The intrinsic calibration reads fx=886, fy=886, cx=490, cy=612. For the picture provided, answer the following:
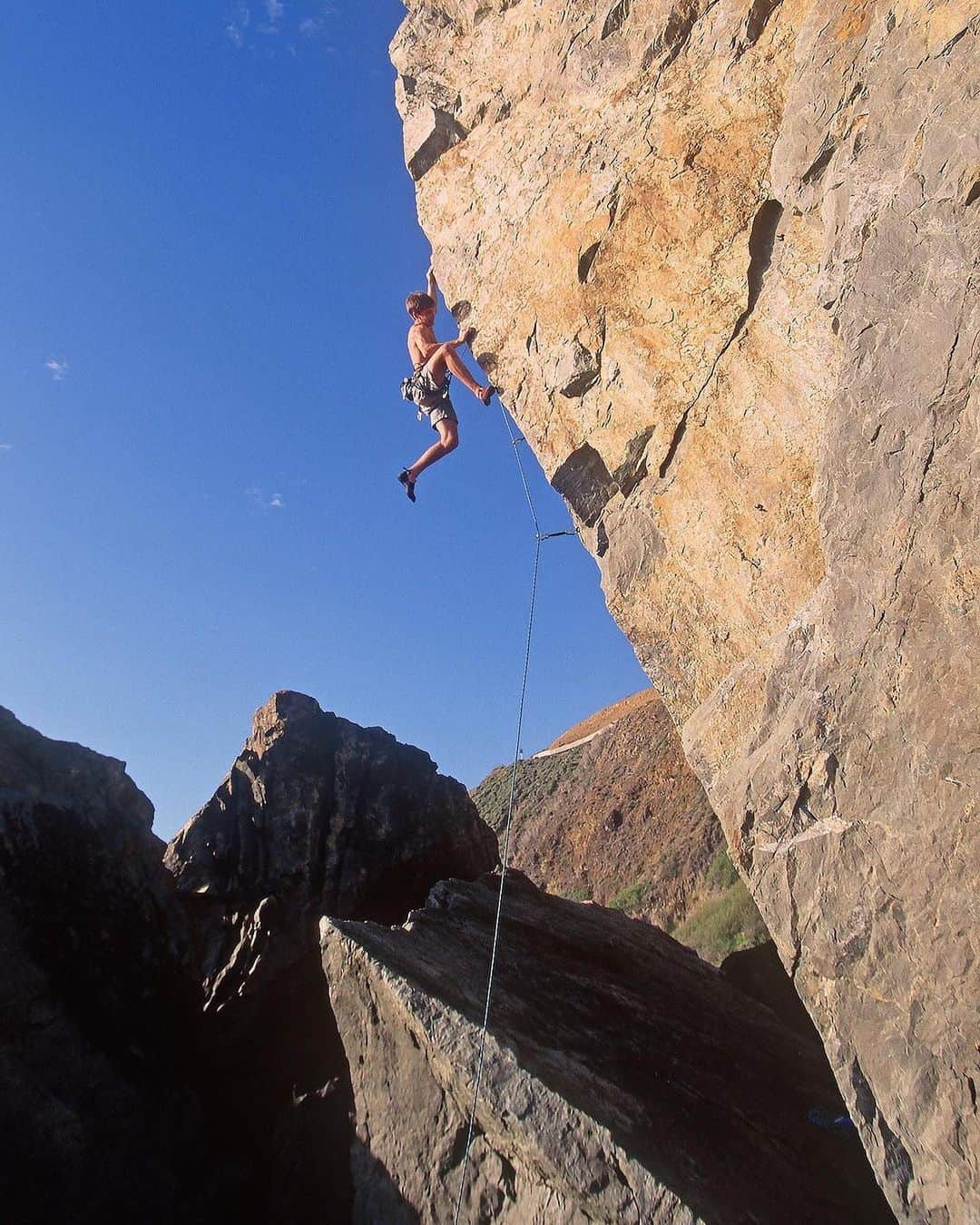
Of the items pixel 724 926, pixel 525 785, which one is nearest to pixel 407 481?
pixel 724 926

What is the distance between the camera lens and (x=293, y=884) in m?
10.1

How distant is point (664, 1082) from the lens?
675 centimetres

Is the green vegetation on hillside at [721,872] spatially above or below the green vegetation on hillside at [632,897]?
below

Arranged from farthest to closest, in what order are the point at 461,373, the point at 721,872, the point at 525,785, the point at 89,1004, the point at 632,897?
the point at 525,785
the point at 632,897
the point at 721,872
the point at 461,373
the point at 89,1004

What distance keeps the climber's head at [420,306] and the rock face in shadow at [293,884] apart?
5.10 meters

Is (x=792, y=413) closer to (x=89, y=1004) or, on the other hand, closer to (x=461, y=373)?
(x=461, y=373)

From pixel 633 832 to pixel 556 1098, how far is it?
53.5 ft

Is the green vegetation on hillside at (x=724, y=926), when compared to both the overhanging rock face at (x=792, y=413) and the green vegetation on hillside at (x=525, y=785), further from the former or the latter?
the overhanging rock face at (x=792, y=413)

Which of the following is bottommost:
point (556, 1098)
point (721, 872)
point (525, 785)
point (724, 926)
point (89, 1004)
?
point (556, 1098)

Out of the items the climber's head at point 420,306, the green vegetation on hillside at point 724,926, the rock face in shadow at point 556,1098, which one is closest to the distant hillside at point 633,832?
the green vegetation on hillside at point 724,926

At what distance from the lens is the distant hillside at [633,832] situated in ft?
57.0

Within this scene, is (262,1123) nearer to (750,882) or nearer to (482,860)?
(482,860)

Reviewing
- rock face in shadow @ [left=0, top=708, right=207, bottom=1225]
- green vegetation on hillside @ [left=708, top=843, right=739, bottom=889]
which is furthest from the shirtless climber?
green vegetation on hillside @ [left=708, top=843, right=739, bottom=889]

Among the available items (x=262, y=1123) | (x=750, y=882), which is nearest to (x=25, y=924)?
(x=262, y=1123)
